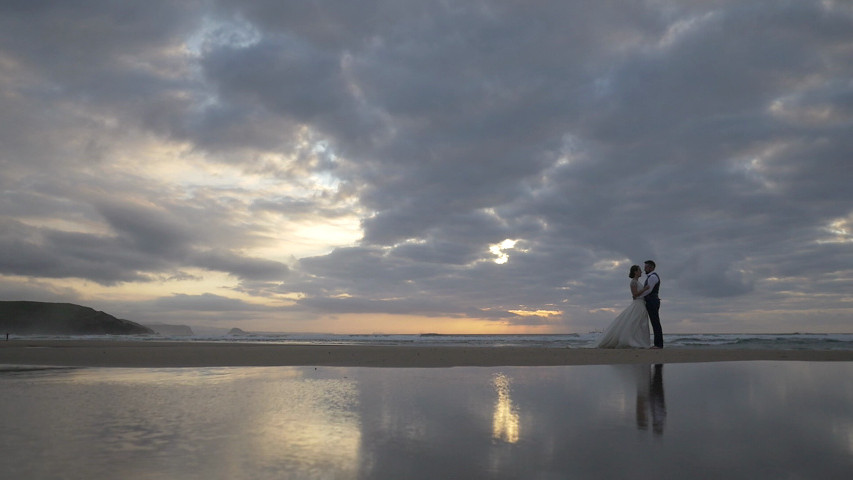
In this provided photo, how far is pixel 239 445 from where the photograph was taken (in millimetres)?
2479

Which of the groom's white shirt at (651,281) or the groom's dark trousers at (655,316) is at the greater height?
the groom's white shirt at (651,281)

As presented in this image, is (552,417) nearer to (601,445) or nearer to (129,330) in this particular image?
(601,445)

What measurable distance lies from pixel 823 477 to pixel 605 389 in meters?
2.67

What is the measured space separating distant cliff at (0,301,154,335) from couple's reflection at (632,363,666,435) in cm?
8755

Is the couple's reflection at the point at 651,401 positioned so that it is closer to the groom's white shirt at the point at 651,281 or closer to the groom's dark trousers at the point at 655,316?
the groom's dark trousers at the point at 655,316

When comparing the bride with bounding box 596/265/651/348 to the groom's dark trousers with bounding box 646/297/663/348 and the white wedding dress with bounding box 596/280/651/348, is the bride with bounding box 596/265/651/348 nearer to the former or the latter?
the white wedding dress with bounding box 596/280/651/348

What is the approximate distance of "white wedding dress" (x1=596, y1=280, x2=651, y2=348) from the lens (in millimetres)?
13109

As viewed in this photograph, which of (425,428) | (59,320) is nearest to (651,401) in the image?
(425,428)

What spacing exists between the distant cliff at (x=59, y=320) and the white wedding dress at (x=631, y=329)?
272ft

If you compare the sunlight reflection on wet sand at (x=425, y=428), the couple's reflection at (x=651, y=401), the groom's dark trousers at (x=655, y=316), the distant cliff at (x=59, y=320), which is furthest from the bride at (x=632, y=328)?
the distant cliff at (x=59, y=320)

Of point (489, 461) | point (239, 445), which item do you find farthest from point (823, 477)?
point (239, 445)

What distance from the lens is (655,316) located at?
1270 centimetres

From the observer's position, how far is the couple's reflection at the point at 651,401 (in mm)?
3106

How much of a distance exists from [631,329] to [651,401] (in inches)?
393
